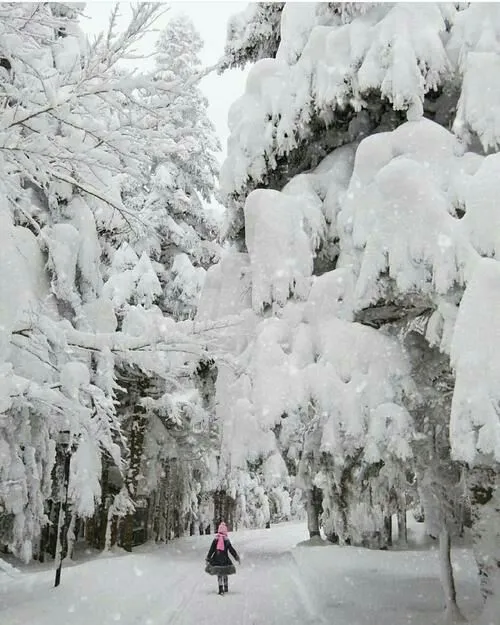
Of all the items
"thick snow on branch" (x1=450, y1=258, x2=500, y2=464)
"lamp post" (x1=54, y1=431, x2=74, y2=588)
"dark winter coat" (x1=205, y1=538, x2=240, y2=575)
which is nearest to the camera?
"thick snow on branch" (x1=450, y1=258, x2=500, y2=464)

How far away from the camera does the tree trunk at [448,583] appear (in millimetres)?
8359

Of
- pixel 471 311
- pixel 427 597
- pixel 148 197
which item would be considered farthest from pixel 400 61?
pixel 148 197

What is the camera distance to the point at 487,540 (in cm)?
711

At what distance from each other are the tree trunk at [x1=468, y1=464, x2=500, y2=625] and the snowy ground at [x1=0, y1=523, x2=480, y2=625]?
5.54ft

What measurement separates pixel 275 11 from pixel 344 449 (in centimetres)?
761

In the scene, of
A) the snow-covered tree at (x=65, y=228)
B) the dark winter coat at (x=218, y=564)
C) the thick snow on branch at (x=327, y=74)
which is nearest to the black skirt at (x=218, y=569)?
the dark winter coat at (x=218, y=564)

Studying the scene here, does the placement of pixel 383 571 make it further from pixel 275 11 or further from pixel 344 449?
pixel 275 11

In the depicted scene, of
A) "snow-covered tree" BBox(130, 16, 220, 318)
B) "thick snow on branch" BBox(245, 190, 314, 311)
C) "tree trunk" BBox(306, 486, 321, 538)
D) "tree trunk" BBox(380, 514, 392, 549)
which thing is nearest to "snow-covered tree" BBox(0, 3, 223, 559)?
"thick snow on branch" BBox(245, 190, 314, 311)

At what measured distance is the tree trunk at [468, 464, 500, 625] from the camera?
276 inches

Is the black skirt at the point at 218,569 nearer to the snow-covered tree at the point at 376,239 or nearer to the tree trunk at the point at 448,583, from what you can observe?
the snow-covered tree at the point at 376,239

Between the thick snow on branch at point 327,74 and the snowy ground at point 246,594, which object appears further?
the snowy ground at point 246,594

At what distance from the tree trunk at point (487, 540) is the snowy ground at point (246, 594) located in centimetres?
169

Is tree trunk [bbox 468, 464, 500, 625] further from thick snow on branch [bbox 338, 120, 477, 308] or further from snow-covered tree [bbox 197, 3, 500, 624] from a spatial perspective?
thick snow on branch [bbox 338, 120, 477, 308]

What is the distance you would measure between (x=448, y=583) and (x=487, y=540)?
203cm
